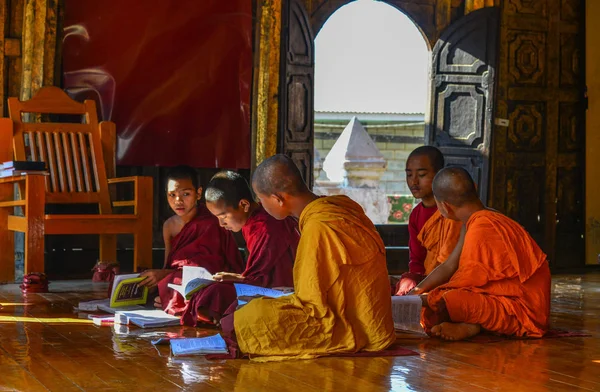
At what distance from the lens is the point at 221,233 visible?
194 inches

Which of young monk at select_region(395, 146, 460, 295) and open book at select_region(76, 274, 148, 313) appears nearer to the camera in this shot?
open book at select_region(76, 274, 148, 313)

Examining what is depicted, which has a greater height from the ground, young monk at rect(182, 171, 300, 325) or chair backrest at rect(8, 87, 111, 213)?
chair backrest at rect(8, 87, 111, 213)

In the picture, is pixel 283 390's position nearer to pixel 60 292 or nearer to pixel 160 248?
pixel 60 292

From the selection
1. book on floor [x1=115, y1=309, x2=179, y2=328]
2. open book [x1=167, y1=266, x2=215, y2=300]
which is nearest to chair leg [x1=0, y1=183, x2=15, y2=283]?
book on floor [x1=115, y1=309, x2=179, y2=328]

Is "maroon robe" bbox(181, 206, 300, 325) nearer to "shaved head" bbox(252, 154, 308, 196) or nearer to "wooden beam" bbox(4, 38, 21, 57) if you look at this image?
"shaved head" bbox(252, 154, 308, 196)

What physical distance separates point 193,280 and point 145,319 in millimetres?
287

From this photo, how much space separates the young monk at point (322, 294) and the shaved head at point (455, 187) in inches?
32.3

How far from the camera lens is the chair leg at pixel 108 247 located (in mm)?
6387

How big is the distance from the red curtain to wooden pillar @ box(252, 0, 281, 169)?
98 millimetres

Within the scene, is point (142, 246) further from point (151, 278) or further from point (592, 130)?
point (592, 130)

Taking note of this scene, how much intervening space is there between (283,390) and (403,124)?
13796mm

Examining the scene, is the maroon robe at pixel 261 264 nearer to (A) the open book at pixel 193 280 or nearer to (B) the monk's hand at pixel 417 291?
(A) the open book at pixel 193 280

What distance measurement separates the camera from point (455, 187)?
13.9ft

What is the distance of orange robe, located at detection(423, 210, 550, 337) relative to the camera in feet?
13.2
